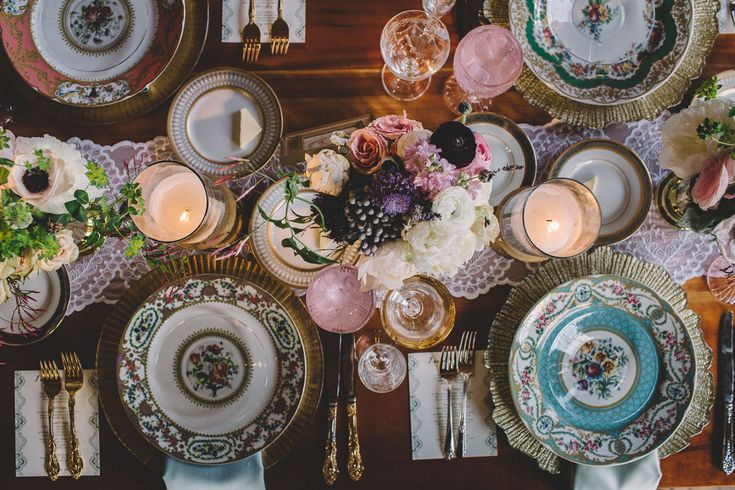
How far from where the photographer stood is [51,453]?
141cm

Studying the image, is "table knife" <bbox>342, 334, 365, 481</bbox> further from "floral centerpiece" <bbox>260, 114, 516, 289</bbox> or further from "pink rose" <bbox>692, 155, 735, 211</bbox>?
"pink rose" <bbox>692, 155, 735, 211</bbox>

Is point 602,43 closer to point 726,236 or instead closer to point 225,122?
point 726,236

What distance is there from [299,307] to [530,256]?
617mm

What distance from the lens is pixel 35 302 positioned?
1411 millimetres

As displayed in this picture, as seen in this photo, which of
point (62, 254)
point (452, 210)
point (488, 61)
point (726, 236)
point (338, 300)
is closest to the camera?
point (452, 210)

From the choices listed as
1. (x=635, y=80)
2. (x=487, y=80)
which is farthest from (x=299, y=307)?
(x=635, y=80)

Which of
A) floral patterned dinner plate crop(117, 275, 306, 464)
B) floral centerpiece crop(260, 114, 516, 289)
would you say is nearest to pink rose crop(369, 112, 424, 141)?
floral centerpiece crop(260, 114, 516, 289)

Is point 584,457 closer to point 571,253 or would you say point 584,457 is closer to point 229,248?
point 571,253

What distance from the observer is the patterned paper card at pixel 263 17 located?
1463mm

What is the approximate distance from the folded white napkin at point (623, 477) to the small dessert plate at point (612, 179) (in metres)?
0.60

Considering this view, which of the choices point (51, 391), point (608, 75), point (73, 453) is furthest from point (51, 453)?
point (608, 75)

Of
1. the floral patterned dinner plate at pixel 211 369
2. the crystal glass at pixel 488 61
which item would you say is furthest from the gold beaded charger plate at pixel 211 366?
the crystal glass at pixel 488 61

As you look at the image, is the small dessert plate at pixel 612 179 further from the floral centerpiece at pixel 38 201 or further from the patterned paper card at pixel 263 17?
the floral centerpiece at pixel 38 201

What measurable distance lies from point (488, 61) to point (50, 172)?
1.04 metres
